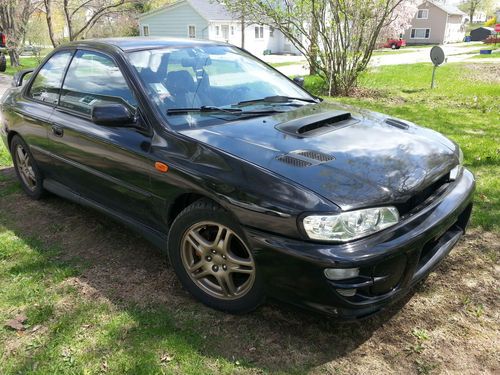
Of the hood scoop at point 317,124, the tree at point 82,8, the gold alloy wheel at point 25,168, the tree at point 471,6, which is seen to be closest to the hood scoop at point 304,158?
the hood scoop at point 317,124

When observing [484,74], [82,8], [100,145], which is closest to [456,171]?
[100,145]

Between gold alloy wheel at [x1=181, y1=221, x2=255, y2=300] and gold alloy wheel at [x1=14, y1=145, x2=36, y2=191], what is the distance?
2489 mm

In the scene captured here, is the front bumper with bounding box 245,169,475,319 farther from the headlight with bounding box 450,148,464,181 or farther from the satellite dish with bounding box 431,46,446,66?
the satellite dish with bounding box 431,46,446,66

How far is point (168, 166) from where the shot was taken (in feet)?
9.45

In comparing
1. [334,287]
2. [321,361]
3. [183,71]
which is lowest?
[321,361]

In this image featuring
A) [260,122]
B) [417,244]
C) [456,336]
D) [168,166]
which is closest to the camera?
[417,244]

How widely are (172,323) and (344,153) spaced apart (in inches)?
58.2

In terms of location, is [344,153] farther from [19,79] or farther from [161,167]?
[19,79]

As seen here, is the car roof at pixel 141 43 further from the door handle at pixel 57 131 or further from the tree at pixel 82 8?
the tree at pixel 82 8

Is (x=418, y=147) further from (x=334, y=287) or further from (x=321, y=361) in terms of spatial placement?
(x=321, y=361)

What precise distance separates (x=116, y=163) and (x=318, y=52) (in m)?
8.95

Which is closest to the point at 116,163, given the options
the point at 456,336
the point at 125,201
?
the point at 125,201

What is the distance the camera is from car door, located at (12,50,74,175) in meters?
4.06

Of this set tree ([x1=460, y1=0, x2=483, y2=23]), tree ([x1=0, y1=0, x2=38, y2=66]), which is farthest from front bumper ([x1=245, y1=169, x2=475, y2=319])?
tree ([x1=460, y1=0, x2=483, y2=23])
